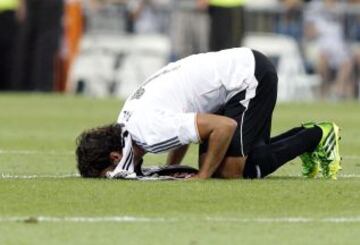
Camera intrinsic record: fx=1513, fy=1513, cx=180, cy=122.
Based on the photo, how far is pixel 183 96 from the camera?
11.5 meters

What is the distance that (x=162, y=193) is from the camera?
10.8 metres

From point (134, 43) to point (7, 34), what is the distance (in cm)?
273

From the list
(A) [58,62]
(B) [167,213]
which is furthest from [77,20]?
(B) [167,213]

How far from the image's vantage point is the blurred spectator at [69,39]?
3039 cm

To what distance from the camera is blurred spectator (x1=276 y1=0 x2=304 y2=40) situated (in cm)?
2998

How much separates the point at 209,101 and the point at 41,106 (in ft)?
44.1

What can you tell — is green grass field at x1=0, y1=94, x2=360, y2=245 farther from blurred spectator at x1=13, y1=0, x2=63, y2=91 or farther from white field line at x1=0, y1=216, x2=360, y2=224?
blurred spectator at x1=13, y1=0, x2=63, y2=91

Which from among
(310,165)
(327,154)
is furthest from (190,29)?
(327,154)

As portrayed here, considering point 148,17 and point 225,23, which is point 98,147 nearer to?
point 225,23

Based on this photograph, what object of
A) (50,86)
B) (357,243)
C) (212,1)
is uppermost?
(357,243)

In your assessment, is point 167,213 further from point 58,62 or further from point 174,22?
point 58,62

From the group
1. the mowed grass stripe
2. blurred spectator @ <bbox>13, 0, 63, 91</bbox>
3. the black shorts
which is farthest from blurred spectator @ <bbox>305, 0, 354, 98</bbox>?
the mowed grass stripe

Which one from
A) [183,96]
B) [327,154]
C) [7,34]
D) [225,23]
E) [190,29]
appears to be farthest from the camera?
[7,34]

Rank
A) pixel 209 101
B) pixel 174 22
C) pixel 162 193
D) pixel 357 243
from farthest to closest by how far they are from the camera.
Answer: pixel 174 22
pixel 209 101
pixel 162 193
pixel 357 243
